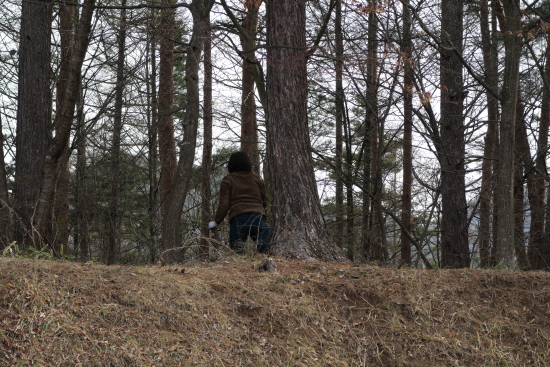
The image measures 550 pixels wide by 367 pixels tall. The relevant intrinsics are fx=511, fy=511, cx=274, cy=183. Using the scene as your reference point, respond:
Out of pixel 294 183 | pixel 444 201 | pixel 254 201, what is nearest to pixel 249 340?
pixel 294 183

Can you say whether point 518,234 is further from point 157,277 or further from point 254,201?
point 157,277

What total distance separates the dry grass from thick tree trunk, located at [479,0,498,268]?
13.5ft

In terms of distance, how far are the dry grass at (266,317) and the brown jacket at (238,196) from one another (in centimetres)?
196

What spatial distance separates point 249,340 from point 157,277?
1.06 meters

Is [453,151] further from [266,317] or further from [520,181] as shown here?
[266,317]

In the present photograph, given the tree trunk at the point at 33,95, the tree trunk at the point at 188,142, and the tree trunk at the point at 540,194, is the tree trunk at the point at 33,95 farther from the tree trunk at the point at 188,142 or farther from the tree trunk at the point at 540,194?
the tree trunk at the point at 540,194

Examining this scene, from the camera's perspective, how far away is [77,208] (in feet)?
37.0

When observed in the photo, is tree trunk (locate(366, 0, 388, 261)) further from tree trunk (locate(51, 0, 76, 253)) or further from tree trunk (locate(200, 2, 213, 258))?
tree trunk (locate(51, 0, 76, 253))

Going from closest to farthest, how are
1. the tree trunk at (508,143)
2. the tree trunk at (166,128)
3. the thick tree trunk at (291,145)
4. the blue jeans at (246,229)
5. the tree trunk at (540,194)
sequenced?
the thick tree trunk at (291,145) → the tree trunk at (508,143) → the blue jeans at (246,229) → the tree trunk at (166,128) → the tree trunk at (540,194)

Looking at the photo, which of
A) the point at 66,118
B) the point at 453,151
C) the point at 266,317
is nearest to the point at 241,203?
the point at 66,118

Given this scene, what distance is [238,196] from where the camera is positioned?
6.92 metres

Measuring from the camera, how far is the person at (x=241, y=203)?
22.5 feet

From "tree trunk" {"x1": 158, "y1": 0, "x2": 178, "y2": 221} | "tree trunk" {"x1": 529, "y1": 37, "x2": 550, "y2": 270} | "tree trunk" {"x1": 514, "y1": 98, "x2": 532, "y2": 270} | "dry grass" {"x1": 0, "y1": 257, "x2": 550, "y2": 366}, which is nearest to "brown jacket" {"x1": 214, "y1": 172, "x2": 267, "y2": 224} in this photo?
"dry grass" {"x1": 0, "y1": 257, "x2": 550, "y2": 366}

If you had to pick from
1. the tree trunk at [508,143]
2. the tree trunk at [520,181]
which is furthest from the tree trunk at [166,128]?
the tree trunk at [520,181]
